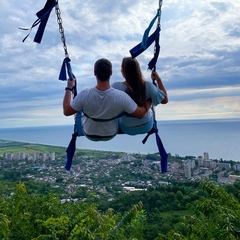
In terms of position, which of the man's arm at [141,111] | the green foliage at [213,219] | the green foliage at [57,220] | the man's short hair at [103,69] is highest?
the man's short hair at [103,69]

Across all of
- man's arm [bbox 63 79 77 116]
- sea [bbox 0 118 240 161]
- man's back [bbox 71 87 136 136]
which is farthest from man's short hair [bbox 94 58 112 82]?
sea [bbox 0 118 240 161]

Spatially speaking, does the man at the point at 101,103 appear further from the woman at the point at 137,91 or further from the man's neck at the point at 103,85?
the woman at the point at 137,91

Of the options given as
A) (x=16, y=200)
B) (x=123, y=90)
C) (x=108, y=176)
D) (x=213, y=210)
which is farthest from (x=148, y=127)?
(x=108, y=176)

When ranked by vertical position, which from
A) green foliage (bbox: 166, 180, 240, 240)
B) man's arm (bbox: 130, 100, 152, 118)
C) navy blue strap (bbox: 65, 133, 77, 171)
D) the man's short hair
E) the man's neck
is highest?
the man's short hair

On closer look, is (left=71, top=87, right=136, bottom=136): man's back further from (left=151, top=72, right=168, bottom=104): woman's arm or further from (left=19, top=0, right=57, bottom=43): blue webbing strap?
(left=19, top=0, right=57, bottom=43): blue webbing strap

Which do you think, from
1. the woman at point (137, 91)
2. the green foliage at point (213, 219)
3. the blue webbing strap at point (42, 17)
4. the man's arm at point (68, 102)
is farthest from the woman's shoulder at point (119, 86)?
the green foliage at point (213, 219)

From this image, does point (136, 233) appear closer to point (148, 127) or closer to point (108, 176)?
point (148, 127)
